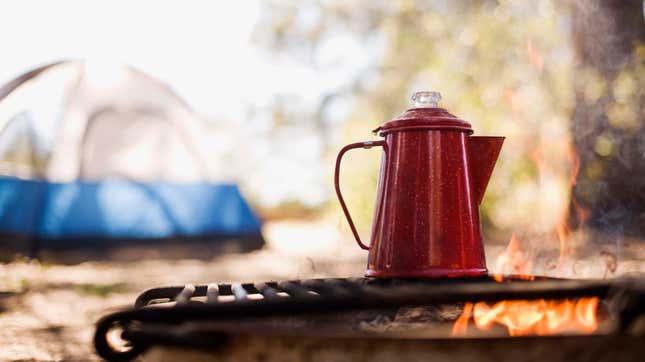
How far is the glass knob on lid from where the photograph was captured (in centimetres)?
179

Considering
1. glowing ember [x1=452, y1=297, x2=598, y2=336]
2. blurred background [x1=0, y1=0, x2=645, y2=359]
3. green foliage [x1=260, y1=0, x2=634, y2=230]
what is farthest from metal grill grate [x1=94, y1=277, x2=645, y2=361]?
green foliage [x1=260, y1=0, x2=634, y2=230]

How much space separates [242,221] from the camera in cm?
745

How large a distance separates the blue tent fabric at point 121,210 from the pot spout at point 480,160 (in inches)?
215

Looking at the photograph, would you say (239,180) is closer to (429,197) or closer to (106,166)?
(106,166)

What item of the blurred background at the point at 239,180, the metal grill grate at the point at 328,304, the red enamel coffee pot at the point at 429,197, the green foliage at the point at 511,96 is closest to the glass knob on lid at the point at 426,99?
the red enamel coffee pot at the point at 429,197

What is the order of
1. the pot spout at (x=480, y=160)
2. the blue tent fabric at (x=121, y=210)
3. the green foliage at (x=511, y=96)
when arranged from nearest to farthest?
the pot spout at (x=480, y=160)
the green foliage at (x=511, y=96)
the blue tent fabric at (x=121, y=210)

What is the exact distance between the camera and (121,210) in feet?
22.7

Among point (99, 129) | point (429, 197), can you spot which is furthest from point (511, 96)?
point (429, 197)

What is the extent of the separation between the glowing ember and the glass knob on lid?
577mm

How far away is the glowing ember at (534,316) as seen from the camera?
1.25m

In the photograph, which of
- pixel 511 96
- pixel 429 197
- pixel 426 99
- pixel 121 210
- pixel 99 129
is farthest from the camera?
pixel 511 96

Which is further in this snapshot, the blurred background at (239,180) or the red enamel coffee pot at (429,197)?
the blurred background at (239,180)

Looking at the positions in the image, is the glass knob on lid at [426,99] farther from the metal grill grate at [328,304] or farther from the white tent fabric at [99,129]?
the white tent fabric at [99,129]

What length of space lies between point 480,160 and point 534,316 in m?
0.54
